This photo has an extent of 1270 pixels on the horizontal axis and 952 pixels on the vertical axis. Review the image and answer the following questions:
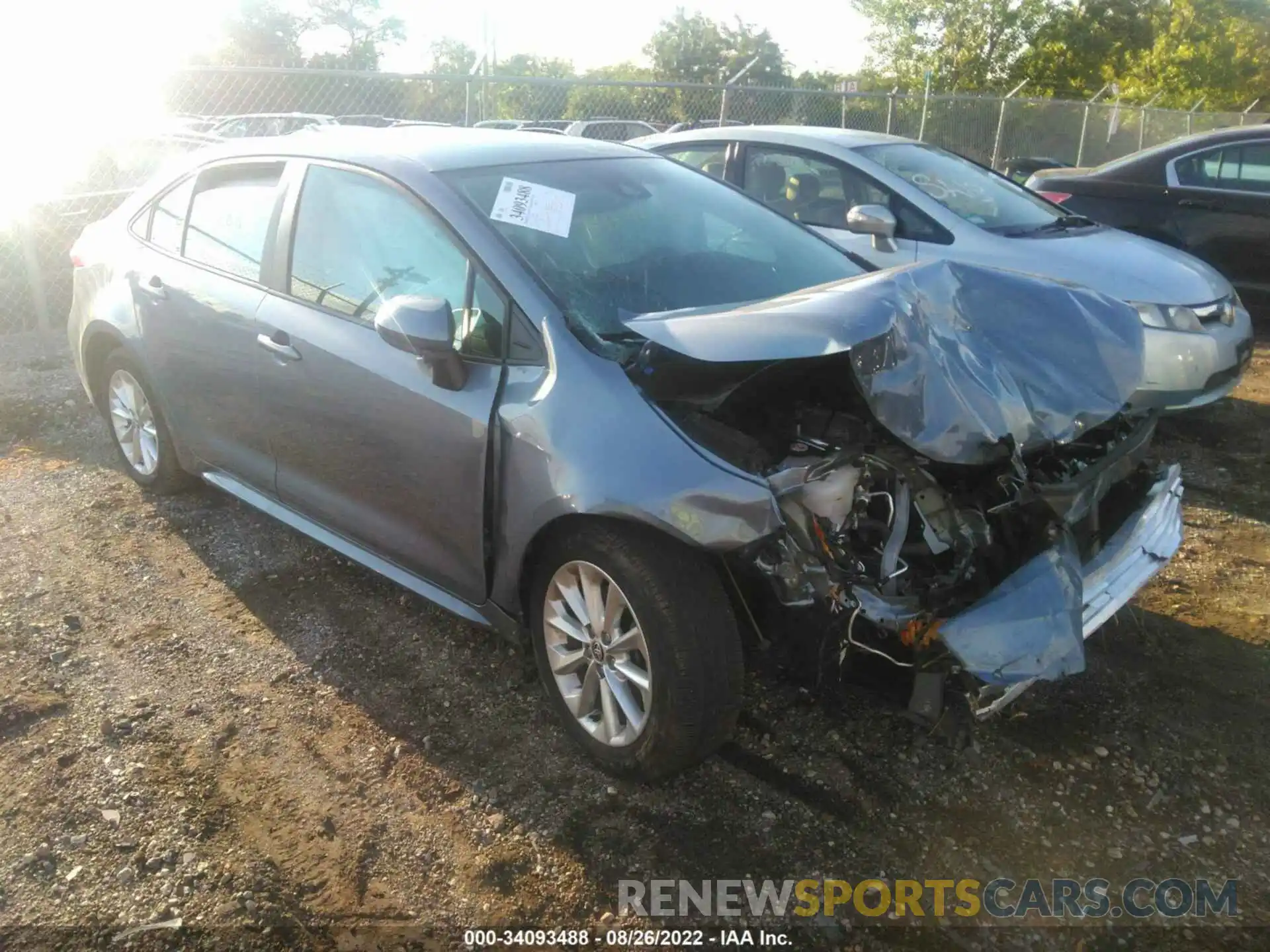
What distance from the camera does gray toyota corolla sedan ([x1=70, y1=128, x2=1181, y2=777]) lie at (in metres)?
2.52

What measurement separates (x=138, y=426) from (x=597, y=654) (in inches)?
122

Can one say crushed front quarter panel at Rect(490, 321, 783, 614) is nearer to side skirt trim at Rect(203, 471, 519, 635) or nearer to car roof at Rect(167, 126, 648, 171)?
side skirt trim at Rect(203, 471, 519, 635)

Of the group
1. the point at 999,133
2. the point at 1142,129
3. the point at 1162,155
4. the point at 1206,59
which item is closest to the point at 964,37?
the point at 1206,59

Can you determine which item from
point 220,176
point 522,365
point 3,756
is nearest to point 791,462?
point 522,365

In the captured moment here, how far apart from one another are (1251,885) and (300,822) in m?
2.46

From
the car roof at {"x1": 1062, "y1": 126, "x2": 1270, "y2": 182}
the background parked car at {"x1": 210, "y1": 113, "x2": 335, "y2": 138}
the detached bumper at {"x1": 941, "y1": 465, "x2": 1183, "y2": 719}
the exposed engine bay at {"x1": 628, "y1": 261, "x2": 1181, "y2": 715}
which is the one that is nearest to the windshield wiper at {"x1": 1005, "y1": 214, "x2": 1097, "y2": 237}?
the car roof at {"x1": 1062, "y1": 126, "x2": 1270, "y2": 182}

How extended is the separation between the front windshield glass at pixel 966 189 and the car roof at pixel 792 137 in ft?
0.34

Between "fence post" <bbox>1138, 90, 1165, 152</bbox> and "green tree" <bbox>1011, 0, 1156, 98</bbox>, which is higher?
"green tree" <bbox>1011, 0, 1156, 98</bbox>

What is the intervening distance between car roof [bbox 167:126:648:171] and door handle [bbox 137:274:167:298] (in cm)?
58

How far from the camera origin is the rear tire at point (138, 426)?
4.52 m

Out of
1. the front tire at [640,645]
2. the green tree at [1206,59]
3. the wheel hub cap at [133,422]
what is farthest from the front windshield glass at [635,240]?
the green tree at [1206,59]

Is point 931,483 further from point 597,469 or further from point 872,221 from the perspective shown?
point 872,221

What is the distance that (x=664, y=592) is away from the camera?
8.37ft

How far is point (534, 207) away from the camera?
3227mm
